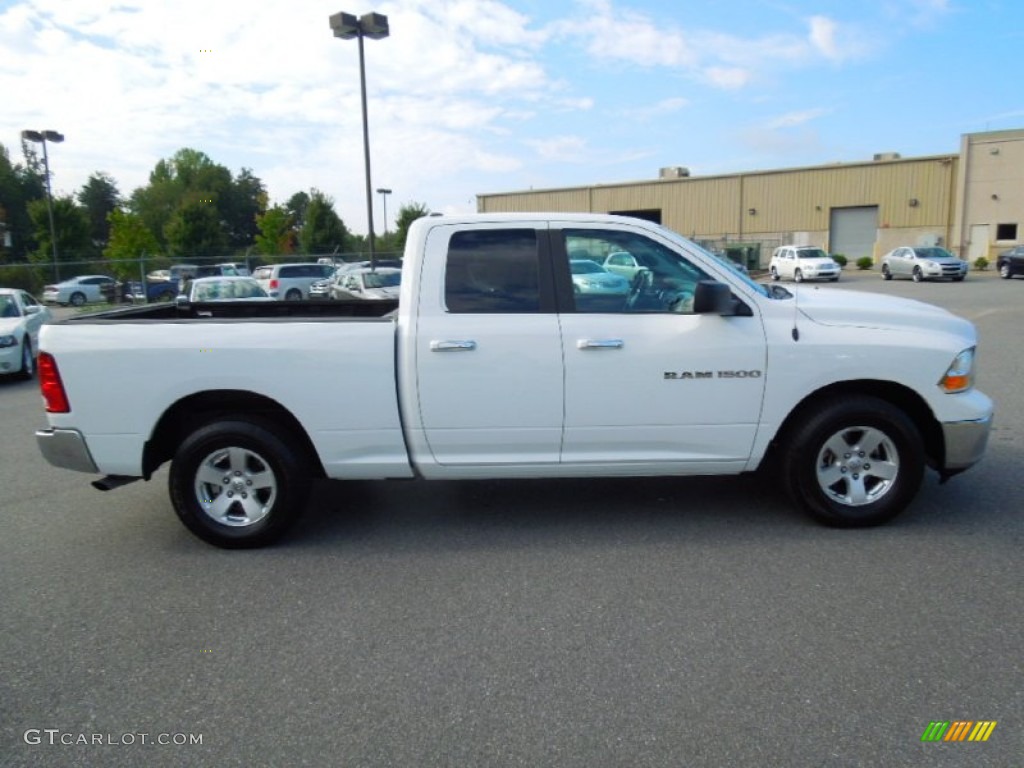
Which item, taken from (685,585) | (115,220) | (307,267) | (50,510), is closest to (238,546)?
(50,510)

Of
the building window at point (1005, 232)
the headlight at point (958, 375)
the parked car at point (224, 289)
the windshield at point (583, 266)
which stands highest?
the building window at point (1005, 232)

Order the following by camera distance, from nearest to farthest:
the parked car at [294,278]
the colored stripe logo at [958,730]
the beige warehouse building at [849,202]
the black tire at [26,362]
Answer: the colored stripe logo at [958,730] < the black tire at [26,362] < the parked car at [294,278] < the beige warehouse building at [849,202]

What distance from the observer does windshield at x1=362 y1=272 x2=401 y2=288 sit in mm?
20594

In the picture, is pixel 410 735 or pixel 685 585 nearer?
pixel 410 735

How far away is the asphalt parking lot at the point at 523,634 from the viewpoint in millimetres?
2859

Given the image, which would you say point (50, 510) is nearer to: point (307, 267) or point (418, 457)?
point (418, 457)

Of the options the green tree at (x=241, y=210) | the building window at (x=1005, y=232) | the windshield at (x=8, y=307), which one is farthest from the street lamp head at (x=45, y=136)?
the green tree at (x=241, y=210)

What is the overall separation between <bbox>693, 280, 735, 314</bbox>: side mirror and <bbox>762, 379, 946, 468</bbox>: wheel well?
83 centimetres

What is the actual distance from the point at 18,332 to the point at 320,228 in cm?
3884

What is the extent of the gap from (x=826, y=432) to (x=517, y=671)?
251cm

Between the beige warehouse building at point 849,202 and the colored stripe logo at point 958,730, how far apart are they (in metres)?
41.3

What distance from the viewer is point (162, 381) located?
4.55 metres

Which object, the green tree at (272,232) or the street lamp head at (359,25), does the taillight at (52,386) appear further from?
the green tree at (272,232)

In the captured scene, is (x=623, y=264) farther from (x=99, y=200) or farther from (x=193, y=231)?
(x=99, y=200)
